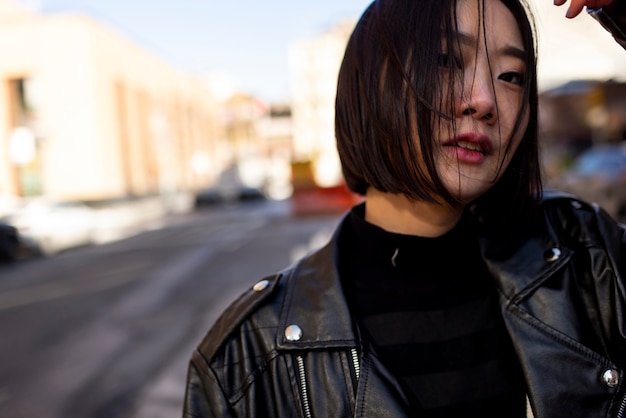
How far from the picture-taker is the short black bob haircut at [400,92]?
121cm

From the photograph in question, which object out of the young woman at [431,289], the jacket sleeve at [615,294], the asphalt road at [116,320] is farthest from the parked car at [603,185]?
the young woman at [431,289]

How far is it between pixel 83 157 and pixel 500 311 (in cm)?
3291

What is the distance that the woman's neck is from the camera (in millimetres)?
1381

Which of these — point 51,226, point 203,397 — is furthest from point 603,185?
point 51,226

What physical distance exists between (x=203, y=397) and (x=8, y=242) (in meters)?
14.2

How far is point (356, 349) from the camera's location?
1228 mm

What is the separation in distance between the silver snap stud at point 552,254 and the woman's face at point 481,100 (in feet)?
0.80

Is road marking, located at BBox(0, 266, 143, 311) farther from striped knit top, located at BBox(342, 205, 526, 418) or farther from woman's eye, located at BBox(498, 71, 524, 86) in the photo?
woman's eye, located at BBox(498, 71, 524, 86)

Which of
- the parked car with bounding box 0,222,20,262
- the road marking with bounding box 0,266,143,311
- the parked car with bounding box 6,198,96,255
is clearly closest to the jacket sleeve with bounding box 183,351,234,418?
the road marking with bounding box 0,266,143,311

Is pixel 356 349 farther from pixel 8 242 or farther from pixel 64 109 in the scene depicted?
pixel 64 109

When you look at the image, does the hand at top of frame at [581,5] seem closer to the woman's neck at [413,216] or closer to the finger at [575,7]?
the finger at [575,7]

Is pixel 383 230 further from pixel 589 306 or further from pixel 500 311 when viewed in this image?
pixel 589 306

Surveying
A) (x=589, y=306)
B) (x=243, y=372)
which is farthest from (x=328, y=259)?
(x=589, y=306)

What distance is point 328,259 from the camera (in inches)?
54.4
